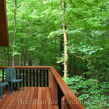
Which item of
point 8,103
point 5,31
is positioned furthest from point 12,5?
point 8,103

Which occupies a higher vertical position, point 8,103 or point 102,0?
point 102,0

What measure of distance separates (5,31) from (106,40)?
617cm

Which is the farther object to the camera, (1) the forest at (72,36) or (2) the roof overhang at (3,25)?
(1) the forest at (72,36)

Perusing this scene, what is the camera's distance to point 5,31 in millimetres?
4031

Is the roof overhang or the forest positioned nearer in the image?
the roof overhang

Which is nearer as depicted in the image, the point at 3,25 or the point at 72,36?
the point at 3,25

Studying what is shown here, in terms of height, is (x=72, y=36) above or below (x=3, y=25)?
above

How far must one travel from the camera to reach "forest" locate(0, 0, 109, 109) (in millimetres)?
6081

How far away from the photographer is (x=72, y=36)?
995 cm

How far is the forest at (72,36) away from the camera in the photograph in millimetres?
6081

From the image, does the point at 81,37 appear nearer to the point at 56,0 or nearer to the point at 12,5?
the point at 56,0

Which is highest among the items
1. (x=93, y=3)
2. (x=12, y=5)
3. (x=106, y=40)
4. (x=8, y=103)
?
(x=12, y=5)

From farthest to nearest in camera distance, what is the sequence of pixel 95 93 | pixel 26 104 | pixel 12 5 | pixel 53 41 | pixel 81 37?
pixel 53 41
pixel 81 37
pixel 12 5
pixel 95 93
pixel 26 104

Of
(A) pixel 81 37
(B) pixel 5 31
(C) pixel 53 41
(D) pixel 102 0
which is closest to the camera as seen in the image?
(B) pixel 5 31
